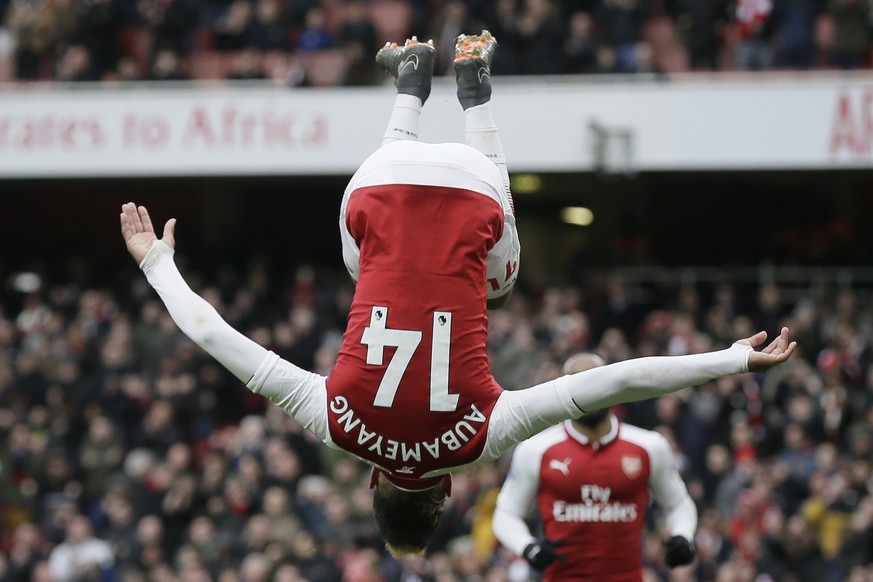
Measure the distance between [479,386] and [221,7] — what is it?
14.0 m

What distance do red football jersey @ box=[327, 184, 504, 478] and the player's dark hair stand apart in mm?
202

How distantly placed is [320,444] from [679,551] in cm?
742

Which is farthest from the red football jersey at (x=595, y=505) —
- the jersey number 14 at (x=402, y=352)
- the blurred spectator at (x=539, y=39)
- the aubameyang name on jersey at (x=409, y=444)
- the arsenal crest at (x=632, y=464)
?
the blurred spectator at (x=539, y=39)

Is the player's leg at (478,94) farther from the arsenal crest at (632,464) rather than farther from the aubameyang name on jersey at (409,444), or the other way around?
the arsenal crest at (632,464)

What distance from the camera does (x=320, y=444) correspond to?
14.7m

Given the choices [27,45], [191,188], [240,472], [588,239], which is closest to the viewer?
[240,472]

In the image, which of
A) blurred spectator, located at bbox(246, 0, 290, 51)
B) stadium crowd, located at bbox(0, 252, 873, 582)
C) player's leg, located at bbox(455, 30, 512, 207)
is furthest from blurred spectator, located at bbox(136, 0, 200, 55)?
player's leg, located at bbox(455, 30, 512, 207)

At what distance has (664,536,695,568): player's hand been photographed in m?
7.59

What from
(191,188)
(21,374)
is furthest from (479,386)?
(191,188)

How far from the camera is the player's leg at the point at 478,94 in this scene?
271 inches

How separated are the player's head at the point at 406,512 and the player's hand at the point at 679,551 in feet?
5.50

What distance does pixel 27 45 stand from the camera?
19.0 meters

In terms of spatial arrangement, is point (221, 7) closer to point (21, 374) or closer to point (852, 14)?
point (21, 374)

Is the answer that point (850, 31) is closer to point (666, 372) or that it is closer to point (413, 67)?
point (413, 67)
